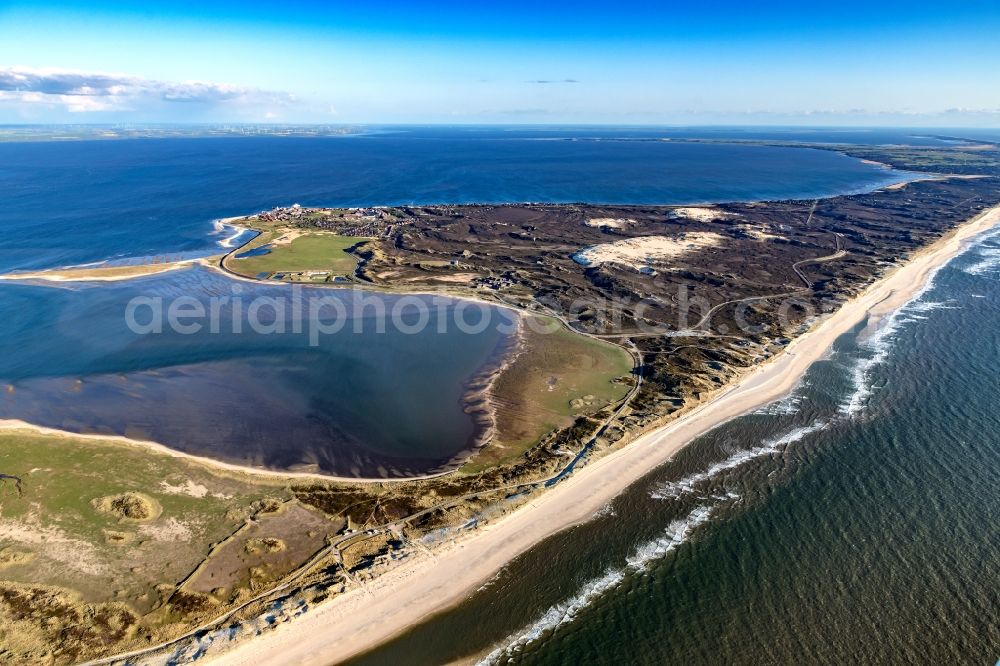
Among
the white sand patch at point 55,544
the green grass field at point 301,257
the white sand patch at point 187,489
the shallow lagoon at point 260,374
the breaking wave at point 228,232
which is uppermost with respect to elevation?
the breaking wave at point 228,232

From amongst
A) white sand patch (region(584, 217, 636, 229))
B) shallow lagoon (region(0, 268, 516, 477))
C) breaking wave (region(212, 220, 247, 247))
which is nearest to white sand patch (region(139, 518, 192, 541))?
shallow lagoon (region(0, 268, 516, 477))

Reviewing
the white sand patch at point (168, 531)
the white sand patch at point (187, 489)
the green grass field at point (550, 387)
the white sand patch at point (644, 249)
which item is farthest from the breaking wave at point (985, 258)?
the white sand patch at point (168, 531)

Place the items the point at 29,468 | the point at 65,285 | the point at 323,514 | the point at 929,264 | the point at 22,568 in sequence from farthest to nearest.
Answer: the point at 929,264
the point at 65,285
the point at 29,468
the point at 323,514
the point at 22,568

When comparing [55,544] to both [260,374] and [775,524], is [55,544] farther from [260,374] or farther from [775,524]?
[775,524]

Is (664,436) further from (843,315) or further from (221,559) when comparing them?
(843,315)

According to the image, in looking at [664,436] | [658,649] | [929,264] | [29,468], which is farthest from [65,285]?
[929,264]

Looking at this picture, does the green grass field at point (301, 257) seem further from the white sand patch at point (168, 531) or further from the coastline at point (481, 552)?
the coastline at point (481, 552)

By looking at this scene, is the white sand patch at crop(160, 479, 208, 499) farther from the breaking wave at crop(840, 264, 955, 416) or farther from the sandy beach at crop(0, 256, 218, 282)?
the sandy beach at crop(0, 256, 218, 282)
